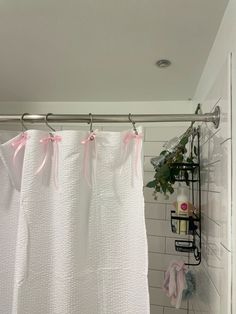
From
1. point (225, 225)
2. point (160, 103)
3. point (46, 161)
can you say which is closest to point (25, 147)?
point (46, 161)

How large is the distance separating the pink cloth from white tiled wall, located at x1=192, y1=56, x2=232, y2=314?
0.28 ft

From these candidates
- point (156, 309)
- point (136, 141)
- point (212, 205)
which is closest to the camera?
point (136, 141)

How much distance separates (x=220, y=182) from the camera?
842mm

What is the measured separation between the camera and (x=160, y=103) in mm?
1674

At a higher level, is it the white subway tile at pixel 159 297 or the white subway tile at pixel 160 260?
the white subway tile at pixel 160 260

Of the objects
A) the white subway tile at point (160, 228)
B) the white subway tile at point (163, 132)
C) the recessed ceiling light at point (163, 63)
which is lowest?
the white subway tile at point (160, 228)

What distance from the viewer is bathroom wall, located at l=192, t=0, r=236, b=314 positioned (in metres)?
0.73

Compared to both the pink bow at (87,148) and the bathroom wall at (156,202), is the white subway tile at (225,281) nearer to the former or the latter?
the pink bow at (87,148)

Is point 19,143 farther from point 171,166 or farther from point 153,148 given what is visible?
point 153,148

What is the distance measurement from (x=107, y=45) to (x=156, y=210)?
3.32 ft

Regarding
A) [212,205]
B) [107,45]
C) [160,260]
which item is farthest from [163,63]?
[160,260]

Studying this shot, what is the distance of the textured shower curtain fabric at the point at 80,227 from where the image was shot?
0.82 metres

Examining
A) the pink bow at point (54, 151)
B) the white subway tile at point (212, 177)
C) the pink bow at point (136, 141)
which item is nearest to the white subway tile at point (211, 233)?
the white subway tile at point (212, 177)

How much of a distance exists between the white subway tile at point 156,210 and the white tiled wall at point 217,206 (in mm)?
456
